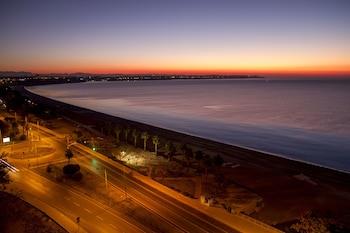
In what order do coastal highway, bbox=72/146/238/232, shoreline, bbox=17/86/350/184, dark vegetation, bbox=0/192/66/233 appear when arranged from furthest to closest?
1. shoreline, bbox=17/86/350/184
2. coastal highway, bbox=72/146/238/232
3. dark vegetation, bbox=0/192/66/233

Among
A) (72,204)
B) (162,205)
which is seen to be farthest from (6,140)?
(162,205)

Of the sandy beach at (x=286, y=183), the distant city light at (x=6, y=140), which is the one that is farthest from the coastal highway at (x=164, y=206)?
the distant city light at (x=6, y=140)

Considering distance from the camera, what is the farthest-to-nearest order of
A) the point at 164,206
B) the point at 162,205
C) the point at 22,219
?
A: the point at 162,205, the point at 164,206, the point at 22,219

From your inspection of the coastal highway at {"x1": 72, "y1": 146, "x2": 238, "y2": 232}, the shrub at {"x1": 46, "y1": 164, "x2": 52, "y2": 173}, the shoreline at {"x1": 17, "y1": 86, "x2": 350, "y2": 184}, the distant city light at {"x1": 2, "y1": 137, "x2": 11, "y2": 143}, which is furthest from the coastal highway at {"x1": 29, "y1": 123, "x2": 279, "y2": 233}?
the shoreline at {"x1": 17, "y1": 86, "x2": 350, "y2": 184}

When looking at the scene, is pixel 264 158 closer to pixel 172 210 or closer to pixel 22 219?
pixel 172 210

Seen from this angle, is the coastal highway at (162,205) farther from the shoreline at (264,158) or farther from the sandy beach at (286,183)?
the shoreline at (264,158)

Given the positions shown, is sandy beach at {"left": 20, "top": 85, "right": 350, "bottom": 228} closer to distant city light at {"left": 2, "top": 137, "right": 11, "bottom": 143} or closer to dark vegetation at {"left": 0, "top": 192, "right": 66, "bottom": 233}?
dark vegetation at {"left": 0, "top": 192, "right": 66, "bottom": 233}

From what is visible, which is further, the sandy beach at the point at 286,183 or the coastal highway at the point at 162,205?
the sandy beach at the point at 286,183

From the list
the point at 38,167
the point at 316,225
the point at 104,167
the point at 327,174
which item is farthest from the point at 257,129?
the point at 316,225
